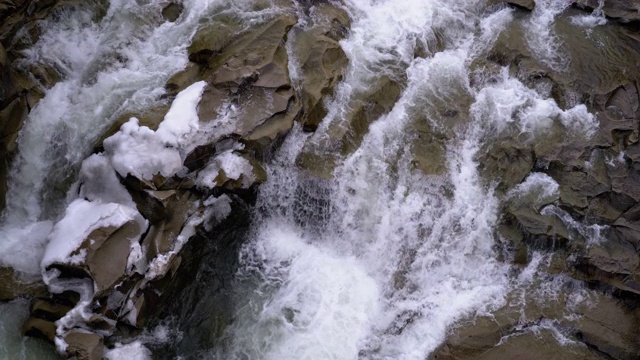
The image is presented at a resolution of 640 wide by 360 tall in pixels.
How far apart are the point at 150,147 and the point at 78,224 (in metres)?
1.37

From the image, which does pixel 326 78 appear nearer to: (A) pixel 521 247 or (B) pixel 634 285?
(A) pixel 521 247

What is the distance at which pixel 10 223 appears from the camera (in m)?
7.34

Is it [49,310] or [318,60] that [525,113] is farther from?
[49,310]

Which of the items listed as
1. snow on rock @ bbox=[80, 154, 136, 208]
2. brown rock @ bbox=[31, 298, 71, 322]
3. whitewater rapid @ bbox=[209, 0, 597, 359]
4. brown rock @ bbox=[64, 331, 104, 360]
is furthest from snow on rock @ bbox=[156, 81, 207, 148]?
brown rock @ bbox=[64, 331, 104, 360]

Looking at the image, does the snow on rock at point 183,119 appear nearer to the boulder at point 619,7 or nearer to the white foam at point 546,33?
the white foam at point 546,33

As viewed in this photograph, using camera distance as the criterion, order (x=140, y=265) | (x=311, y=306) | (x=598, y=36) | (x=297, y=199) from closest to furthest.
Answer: (x=140, y=265) → (x=311, y=306) → (x=297, y=199) → (x=598, y=36)

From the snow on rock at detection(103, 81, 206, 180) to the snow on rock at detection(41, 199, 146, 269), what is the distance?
524 mm

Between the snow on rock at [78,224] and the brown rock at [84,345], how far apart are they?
0.92 meters

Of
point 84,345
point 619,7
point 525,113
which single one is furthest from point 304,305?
point 619,7

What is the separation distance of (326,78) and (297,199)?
2.03 meters

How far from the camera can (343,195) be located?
8.34 meters

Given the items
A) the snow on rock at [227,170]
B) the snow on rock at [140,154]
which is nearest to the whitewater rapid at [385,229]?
the snow on rock at [227,170]

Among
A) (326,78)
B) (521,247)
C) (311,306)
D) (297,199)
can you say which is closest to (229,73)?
(326,78)

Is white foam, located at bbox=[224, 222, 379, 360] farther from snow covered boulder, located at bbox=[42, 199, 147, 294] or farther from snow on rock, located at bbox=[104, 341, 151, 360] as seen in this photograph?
snow covered boulder, located at bbox=[42, 199, 147, 294]
